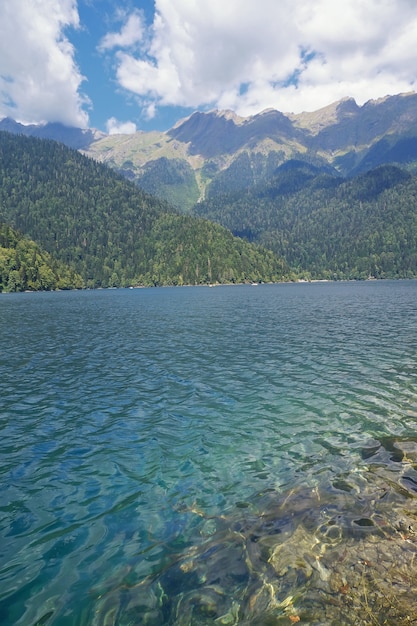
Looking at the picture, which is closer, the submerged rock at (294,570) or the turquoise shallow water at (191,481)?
the submerged rock at (294,570)

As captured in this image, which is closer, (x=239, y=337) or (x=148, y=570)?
(x=148, y=570)

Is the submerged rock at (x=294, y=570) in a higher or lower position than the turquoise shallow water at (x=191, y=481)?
higher

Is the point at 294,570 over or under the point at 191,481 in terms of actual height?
over

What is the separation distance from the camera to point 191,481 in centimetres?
1814

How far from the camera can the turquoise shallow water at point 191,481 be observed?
36.7 feet

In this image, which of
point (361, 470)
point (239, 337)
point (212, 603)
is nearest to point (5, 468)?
point (212, 603)

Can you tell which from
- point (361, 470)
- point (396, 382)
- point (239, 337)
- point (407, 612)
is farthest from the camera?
point (239, 337)

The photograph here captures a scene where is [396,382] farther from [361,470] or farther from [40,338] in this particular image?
[40,338]

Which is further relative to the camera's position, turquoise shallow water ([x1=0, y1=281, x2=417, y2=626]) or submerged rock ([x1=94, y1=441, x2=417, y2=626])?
turquoise shallow water ([x1=0, y1=281, x2=417, y2=626])

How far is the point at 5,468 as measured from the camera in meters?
19.1

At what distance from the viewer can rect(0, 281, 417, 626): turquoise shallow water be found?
11.2 meters

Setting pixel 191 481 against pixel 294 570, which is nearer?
pixel 294 570

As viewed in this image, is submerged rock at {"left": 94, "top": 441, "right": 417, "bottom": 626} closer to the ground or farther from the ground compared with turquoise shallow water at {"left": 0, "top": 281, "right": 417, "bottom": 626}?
farther from the ground

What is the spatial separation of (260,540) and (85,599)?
6062 mm
